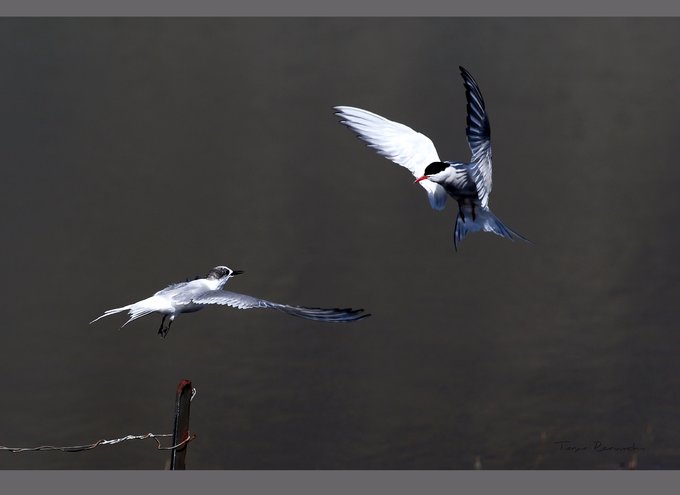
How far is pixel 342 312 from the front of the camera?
3613mm

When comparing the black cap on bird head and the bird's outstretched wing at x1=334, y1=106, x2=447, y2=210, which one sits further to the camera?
the bird's outstretched wing at x1=334, y1=106, x2=447, y2=210

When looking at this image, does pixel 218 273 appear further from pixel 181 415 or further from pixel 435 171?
pixel 435 171

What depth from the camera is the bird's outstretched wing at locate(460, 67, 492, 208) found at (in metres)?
3.92

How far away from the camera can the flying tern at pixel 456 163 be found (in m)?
3.94

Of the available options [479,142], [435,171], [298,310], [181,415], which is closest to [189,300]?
[181,415]

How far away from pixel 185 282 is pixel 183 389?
0.38 m

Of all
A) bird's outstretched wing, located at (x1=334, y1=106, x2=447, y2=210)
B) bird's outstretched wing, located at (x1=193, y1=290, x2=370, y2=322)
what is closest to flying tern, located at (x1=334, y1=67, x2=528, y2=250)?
bird's outstretched wing, located at (x1=334, y1=106, x2=447, y2=210)

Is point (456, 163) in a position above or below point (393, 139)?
below

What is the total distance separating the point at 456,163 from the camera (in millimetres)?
4062

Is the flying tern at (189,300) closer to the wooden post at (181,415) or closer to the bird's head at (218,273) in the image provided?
the bird's head at (218,273)

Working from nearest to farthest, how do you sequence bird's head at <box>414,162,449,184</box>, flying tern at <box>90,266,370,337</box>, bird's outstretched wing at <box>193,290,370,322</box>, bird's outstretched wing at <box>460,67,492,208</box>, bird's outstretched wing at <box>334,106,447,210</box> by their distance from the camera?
bird's outstretched wing at <box>193,290,370,322</box>
flying tern at <box>90,266,370,337</box>
bird's outstretched wing at <box>460,67,492,208</box>
bird's head at <box>414,162,449,184</box>
bird's outstretched wing at <box>334,106,447,210</box>

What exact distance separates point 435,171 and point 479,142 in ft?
0.64

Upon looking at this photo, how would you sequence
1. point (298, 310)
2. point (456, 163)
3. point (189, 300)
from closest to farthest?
point (298, 310)
point (189, 300)
point (456, 163)

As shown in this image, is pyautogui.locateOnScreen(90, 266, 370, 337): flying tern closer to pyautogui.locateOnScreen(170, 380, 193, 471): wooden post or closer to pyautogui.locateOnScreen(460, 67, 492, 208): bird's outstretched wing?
pyautogui.locateOnScreen(170, 380, 193, 471): wooden post
